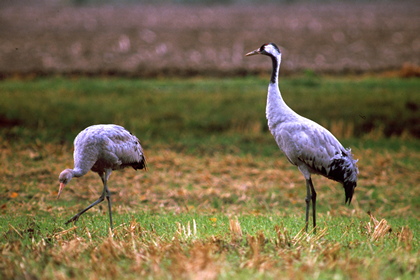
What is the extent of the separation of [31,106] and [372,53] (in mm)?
19802

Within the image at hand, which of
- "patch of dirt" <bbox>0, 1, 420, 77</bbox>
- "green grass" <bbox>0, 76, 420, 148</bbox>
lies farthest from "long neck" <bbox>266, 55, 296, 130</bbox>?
"patch of dirt" <bbox>0, 1, 420, 77</bbox>

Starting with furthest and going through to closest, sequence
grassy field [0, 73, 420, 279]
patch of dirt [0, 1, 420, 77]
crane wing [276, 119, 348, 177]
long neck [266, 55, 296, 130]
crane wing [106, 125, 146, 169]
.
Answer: patch of dirt [0, 1, 420, 77] < crane wing [106, 125, 146, 169] < long neck [266, 55, 296, 130] < crane wing [276, 119, 348, 177] < grassy field [0, 73, 420, 279]

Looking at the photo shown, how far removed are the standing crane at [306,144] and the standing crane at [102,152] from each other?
2.33m

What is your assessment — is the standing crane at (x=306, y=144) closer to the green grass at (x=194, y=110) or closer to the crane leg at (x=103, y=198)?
the crane leg at (x=103, y=198)

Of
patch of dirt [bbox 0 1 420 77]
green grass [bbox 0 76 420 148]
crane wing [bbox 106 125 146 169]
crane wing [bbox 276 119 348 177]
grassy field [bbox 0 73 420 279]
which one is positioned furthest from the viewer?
patch of dirt [bbox 0 1 420 77]

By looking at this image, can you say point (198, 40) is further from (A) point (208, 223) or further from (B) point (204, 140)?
(A) point (208, 223)

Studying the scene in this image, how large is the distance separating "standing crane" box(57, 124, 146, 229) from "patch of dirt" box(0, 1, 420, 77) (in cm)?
1779

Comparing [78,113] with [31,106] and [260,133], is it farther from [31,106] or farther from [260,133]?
[260,133]

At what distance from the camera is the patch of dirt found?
27.6 m

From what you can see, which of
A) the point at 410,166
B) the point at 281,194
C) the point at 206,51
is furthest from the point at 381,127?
the point at 206,51

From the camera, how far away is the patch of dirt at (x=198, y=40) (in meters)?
27.6

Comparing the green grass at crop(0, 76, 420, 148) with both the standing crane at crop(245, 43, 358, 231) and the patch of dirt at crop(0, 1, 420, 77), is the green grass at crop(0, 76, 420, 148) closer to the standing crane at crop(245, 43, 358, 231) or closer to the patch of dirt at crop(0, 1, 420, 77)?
the patch of dirt at crop(0, 1, 420, 77)

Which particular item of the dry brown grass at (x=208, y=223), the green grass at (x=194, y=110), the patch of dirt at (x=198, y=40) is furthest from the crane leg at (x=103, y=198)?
the patch of dirt at (x=198, y=40)

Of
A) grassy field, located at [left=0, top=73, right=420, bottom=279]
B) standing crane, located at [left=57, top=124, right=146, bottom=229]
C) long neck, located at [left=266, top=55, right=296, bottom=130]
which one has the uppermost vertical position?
long neck, located at [left=266, top=55, right=296, bottom=130]
